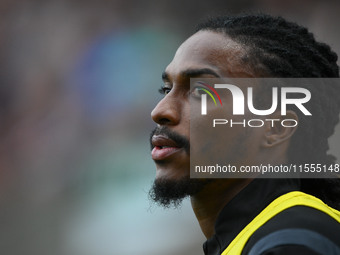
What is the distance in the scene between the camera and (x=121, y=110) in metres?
6.18

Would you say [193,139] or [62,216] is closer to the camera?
[193,139]

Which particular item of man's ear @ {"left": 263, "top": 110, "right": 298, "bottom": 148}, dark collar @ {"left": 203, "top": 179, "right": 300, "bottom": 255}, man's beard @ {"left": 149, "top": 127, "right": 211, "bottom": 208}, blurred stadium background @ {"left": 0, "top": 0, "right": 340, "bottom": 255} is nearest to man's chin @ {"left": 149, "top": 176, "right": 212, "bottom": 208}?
man's beard @ {"left": 149, "top": 127, "right": 211, "bottom": 208}

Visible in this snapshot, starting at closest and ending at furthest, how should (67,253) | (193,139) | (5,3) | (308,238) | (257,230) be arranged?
(308,238), (257,230), (193,139), (67,253), (5,3)

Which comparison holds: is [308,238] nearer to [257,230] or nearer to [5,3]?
[257,230]

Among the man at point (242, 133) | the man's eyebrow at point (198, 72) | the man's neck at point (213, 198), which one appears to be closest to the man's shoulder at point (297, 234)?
the man at point (242, 133)

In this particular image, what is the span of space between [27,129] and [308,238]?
17.4 feet

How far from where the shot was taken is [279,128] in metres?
1.59

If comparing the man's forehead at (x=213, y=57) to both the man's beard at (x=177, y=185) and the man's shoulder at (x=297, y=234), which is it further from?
the man's shoulder at (x=297, y=234)

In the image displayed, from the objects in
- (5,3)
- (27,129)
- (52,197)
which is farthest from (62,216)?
(5,3)

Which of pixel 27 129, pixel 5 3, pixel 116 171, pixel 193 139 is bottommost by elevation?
pixel 193 139

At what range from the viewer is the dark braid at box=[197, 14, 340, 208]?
161cm

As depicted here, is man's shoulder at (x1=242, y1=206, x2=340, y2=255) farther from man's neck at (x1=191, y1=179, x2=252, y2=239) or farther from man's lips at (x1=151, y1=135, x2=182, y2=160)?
man's lips at (x1=151, y1=135, x2=182, y2=160)

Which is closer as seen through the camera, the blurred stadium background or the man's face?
the man's face

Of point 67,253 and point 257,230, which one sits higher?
point 67,253
